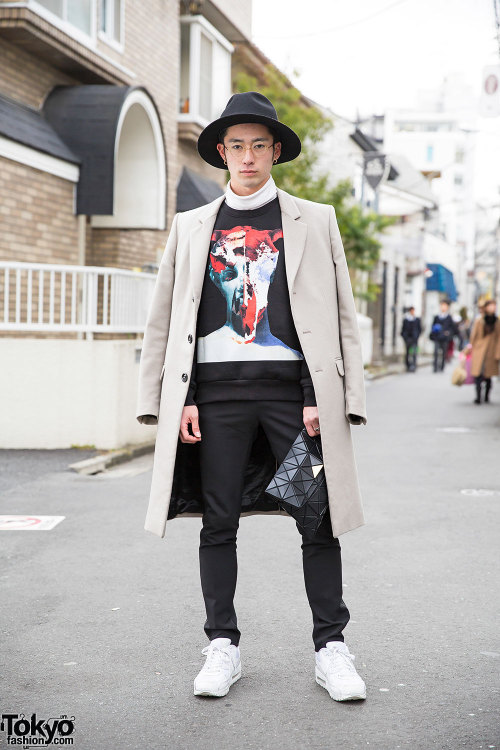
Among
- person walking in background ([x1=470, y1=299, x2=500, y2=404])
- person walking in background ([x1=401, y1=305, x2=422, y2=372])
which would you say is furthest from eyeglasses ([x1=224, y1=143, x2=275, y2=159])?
person walking in background ([x1=401, y1=305, x2=422, y2=372])

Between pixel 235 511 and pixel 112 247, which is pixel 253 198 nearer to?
pixel 235 511

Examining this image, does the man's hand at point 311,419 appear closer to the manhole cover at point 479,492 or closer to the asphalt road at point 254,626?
the asphalt road at point 254,626

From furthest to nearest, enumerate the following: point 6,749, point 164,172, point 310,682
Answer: point 164,172
point 310,682
point 6,749

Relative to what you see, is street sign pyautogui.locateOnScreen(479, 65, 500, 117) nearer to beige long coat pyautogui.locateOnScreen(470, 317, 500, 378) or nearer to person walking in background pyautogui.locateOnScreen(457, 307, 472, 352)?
beige long coat pyautogui.locateOnScreen(470, 317, 500, 378)

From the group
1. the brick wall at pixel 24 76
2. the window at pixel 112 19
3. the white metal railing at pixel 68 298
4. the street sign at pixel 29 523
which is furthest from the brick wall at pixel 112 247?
the street sign at pixel 29 523

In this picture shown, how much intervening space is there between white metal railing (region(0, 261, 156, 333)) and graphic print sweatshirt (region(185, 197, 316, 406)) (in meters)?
6.12

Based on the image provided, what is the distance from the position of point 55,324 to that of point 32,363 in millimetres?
493

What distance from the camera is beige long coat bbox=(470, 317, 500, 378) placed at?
15961 millimetres

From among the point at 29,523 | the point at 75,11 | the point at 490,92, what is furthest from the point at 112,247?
the point at 29,523

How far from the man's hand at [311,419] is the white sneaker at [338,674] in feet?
2.55

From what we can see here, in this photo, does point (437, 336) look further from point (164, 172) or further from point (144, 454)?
point (144, 454)

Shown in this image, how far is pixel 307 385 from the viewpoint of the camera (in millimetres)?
3404

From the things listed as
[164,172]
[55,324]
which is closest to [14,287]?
[55,324]

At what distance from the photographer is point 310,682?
11.6 ft
